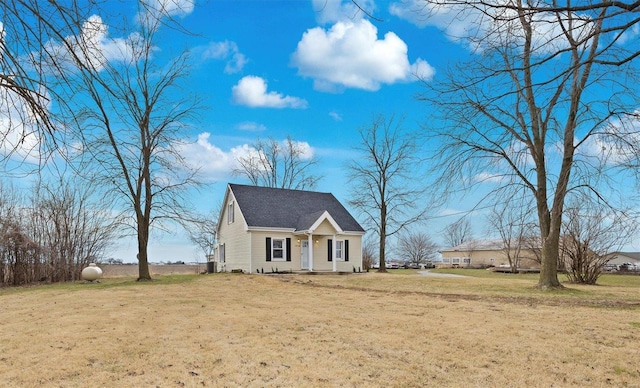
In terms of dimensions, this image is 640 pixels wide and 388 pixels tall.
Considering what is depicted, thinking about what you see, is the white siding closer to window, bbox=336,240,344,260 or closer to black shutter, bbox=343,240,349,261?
window, bbox=336,240,344,260

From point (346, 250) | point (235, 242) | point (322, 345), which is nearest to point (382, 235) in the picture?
point (346, 250)

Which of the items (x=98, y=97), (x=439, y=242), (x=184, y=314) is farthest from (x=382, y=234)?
(x=439, y=242)

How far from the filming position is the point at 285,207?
1021 inches

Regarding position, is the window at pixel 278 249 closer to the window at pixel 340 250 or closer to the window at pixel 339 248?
the window at pixel 340 250

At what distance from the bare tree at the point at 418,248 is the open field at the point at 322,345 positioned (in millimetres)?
50413

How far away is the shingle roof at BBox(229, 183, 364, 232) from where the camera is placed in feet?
78.9

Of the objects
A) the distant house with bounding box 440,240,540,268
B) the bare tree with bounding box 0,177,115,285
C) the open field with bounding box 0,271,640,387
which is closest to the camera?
the open field with bounding box 0,271,640,387

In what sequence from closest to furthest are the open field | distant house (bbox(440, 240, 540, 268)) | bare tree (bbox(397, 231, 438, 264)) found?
the open field < distant house (bbox(440, 240, 540, 268)) < bare tree (bbox(397, 231, 438, 264))

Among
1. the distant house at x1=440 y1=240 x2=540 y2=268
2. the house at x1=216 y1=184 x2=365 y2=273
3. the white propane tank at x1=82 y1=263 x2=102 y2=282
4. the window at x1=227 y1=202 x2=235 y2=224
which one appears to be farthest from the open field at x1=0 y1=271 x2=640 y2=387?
the distant house at x1=440 y1=240 x2=540 y2=268

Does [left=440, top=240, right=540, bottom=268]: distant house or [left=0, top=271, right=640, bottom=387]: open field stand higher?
[left=0, top=271, right=640, bottom=387]: open field

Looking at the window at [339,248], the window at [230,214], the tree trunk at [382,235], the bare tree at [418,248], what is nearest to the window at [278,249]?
the window at [339,248]

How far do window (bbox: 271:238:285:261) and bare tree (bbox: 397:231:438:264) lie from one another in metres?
37.8

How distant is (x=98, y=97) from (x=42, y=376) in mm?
3360

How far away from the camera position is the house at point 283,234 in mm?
23312
